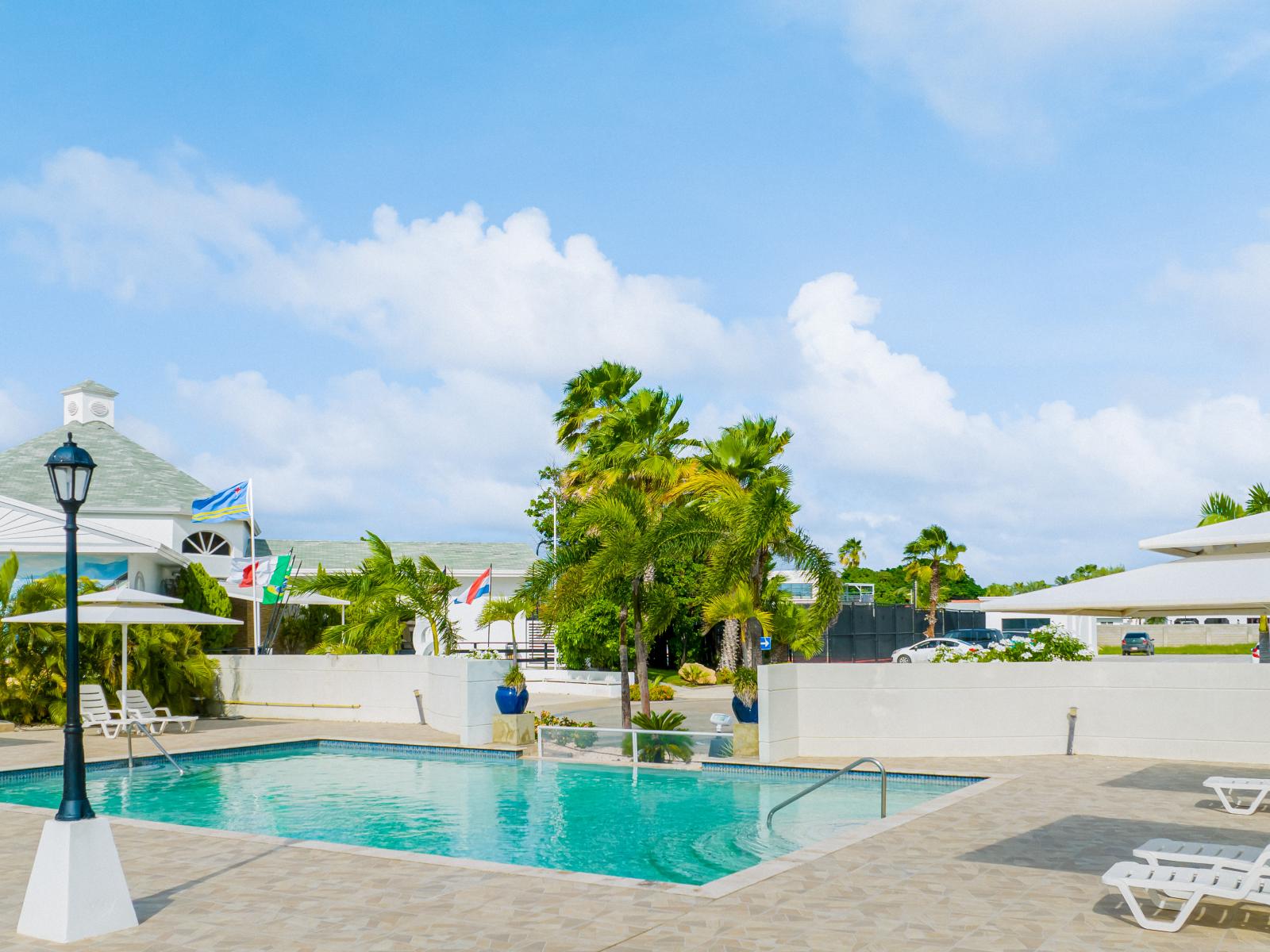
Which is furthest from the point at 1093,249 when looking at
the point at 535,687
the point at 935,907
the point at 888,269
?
the point at 535,687

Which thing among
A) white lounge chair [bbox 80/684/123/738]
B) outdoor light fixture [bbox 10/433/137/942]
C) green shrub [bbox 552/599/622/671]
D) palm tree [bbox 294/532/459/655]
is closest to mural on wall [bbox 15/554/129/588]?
palm tree [bbox 294/532/459/655]

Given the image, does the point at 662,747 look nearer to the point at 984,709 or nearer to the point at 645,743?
the point at 645,743

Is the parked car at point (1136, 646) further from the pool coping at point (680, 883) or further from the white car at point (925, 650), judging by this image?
the pool coping at point (680, 883)

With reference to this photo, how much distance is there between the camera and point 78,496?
24.2 ft

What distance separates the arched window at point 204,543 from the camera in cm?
3894

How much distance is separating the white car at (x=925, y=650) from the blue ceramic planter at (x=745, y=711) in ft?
68.2

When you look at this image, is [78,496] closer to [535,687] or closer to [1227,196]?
[1227,196]

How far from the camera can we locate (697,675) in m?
34.3

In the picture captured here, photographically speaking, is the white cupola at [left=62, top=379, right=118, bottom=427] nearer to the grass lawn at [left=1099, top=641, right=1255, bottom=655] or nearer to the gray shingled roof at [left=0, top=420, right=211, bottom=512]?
the gray shingled roof at [left=0, top=420, right=211, bottom=512]

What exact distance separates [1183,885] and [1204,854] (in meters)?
0.88

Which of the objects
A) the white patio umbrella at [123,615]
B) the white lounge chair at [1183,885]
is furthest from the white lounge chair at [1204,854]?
the white patio umbrella at [123,615]

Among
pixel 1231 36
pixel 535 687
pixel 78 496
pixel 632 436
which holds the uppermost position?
pixel 1231 36

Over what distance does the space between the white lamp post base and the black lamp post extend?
122mm

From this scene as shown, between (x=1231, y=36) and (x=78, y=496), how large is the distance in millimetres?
14644
